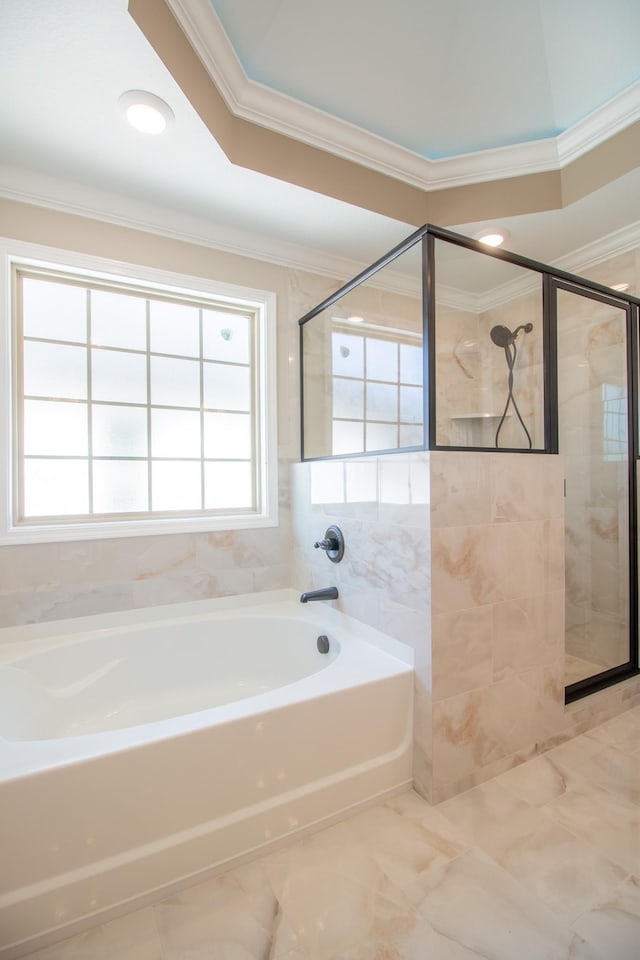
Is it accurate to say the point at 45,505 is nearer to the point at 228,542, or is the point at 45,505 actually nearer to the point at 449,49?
the point at 228,542

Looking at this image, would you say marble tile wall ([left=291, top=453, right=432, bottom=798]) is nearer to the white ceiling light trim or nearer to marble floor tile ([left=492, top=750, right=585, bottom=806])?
marble floor tile ([left=492, top=750, right=585, bottom=806])

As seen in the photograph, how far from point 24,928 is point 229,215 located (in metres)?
2.61

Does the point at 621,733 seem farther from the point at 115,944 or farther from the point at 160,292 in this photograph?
the point at 160,292

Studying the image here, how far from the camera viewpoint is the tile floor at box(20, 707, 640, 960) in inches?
39.4

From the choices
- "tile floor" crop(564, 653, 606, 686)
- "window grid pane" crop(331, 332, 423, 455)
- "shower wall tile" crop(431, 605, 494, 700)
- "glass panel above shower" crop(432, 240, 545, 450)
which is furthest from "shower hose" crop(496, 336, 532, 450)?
"tile floor" crop(564, 653, 606, 686)

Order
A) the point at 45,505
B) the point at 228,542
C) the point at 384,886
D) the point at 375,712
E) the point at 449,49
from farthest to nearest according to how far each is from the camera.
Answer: the point at 228,542, the point at 45,505, the point at 449,49, the point at 375,712, the point at 384,886

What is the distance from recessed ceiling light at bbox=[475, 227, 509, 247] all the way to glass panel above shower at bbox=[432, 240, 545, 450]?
16.3 inches

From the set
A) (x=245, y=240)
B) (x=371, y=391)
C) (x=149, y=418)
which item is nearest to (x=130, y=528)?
(x=149, y=418)

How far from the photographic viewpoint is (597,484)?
2.26m

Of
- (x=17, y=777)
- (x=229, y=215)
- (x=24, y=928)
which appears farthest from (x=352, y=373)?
(x=24, y=928)

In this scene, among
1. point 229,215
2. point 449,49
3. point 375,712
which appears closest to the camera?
point 375,712

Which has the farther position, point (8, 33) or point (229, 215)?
point (229, 215)

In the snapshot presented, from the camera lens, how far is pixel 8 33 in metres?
1.20

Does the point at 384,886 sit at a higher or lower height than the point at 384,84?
lower
